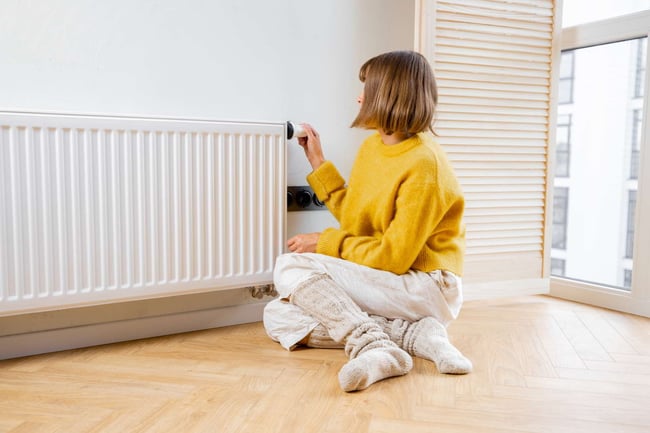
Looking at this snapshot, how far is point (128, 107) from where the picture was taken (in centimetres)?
151

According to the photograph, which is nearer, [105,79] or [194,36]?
[105,79]

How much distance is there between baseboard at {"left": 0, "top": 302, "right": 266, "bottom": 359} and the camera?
1.44 m

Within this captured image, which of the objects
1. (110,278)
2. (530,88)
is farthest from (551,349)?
(110,278)

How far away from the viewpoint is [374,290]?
1446 mm

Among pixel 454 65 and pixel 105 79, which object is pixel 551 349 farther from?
pixel 105 79

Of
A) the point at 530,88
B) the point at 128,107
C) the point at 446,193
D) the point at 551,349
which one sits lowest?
the point at 551,349

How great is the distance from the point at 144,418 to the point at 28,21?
3.09 ft

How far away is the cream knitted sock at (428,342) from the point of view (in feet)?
4.32

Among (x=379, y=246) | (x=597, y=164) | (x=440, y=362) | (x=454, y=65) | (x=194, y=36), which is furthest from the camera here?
(x=597, y=164)

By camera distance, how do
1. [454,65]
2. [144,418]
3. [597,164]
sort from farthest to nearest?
[597,164] < [454,65] < [144,418]

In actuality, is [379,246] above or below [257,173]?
below

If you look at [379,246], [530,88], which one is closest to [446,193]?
[379,246]

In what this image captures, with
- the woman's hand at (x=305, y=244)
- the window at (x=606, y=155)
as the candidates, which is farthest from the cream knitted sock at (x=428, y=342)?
the window at (x=606, y=155)

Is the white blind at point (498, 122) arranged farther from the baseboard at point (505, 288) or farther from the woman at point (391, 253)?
the woman at point (391, 253)
